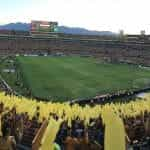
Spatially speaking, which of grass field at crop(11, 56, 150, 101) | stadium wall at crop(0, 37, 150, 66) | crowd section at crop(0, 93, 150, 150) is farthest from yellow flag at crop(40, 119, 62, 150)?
stadium wall at crop(0, 37, 150, 66)

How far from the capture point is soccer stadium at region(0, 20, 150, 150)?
8988mm

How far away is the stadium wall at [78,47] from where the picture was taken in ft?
384

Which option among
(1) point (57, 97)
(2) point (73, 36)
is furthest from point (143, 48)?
(1) point (57, 97)

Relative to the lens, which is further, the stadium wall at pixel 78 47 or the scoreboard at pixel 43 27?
the scoreboard at pixel 43 27

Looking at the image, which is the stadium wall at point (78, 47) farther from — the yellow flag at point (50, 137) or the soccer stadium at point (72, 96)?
the yellow flag at point (50, 137)

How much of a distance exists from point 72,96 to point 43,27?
109m

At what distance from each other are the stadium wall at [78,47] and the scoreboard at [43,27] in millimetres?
12115

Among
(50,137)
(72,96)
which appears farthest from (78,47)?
(50,137)

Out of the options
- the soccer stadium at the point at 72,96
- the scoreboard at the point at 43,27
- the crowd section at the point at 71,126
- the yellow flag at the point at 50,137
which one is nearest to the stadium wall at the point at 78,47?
the soccer stadium at the point at 72,96

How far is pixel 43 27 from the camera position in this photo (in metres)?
153

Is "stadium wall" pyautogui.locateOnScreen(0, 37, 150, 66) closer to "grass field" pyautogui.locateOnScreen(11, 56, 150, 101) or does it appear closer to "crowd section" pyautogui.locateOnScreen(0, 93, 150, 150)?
"grass field" pyautogui.locateOnScreen(11, 56, 150, 101)

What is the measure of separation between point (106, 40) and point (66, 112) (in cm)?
12161

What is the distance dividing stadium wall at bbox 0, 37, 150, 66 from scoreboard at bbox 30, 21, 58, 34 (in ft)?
39.7

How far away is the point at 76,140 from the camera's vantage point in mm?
10023
